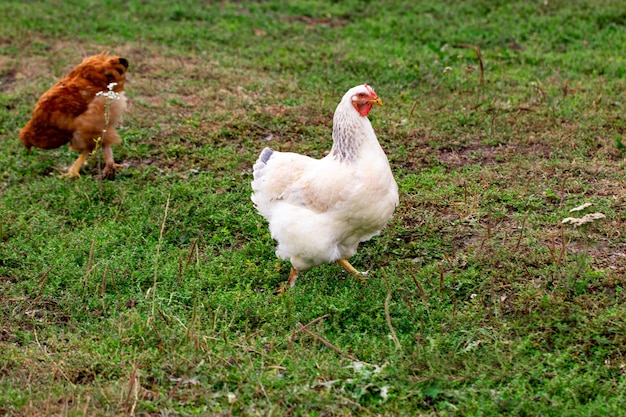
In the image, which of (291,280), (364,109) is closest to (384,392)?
(291,280)

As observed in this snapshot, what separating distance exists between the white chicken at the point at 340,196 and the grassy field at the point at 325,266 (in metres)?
0.38

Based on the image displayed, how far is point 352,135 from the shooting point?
5.12m

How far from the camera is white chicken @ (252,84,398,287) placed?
5.07 meters

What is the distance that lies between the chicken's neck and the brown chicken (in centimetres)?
291

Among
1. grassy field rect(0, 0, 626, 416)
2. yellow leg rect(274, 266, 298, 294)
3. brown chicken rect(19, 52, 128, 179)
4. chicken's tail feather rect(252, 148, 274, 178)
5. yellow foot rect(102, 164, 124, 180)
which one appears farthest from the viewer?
yellow foot rect(102, 164, 124, 180)

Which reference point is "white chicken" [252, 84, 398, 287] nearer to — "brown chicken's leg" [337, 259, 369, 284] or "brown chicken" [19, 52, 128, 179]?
"brown chicken's leg" [337, 259, 369, 284]

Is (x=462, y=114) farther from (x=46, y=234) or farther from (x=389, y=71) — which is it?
(x=46, y=234)

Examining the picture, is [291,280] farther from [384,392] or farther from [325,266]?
[384,392]

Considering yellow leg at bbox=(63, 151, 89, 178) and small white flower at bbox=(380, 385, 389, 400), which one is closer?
small white flower at bbox=(380, 385, 389, 400)

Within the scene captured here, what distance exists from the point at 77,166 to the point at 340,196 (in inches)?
140

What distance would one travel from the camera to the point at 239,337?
4805mm

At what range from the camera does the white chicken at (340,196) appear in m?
5.07

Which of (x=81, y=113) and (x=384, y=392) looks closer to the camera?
(x=384, y=392)

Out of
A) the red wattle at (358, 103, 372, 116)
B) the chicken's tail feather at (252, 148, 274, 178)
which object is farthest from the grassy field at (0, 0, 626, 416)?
the red wattle at (358, 103, 372, 116)
